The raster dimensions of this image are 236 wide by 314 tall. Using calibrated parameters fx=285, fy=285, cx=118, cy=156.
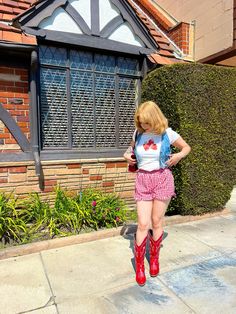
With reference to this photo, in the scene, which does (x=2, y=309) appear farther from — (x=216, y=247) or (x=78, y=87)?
(x=78, y=87)

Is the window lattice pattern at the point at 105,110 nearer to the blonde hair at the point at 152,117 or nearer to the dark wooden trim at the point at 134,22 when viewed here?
the dark wooden trim at the point at 134,22

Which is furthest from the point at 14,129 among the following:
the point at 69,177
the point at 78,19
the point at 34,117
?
the point at 78,19

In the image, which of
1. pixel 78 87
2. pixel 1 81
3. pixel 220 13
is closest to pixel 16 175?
pixel 1 81

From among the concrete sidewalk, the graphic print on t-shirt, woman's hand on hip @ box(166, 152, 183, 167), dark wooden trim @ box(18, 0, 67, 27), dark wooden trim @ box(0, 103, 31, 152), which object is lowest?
the concrete sidewalk

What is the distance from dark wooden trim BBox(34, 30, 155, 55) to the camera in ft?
14.5

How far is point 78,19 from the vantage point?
4.55m

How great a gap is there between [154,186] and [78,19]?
128 inches

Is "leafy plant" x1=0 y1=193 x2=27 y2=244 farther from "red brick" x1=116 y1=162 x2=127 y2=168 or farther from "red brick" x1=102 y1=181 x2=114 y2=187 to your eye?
"red brick" x1=116 y1=162 x2=127 y2=168

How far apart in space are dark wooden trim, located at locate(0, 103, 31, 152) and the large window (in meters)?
0.31

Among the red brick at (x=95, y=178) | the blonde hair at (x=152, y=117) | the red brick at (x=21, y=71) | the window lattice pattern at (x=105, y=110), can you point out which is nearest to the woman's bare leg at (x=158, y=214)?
the blonde hair at (x=152, y=117)

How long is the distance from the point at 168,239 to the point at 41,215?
1.79 meters

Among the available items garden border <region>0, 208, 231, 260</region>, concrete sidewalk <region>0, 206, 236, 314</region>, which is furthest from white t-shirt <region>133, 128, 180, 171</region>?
garden border <region>0, 208, 231, 260</region>

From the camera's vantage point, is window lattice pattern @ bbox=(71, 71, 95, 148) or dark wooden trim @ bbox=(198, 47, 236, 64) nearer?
window lattice pattern @ bbox=(71, 71, 95, 148)

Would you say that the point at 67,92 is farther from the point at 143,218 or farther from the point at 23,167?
the point at 143,218
